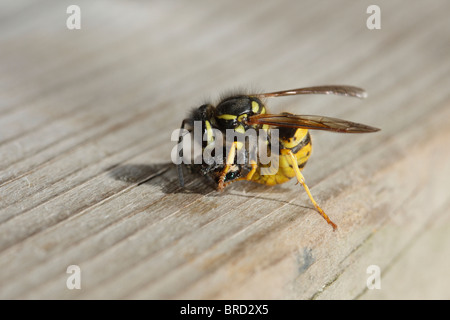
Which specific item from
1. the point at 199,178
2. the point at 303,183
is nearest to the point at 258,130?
the point at 199,178

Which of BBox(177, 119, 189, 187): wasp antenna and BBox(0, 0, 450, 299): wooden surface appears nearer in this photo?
BBox(0, 0, 450, 299): wooden surface

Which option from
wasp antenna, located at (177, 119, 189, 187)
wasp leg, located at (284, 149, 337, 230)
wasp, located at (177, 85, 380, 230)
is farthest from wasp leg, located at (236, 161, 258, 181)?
wasp antenna, located at (177, 119, 189, 187)

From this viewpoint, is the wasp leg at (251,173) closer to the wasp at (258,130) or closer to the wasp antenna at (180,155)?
the wasp at (258,130)

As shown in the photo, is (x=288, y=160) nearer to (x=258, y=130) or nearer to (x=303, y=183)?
(x=303, y=183)

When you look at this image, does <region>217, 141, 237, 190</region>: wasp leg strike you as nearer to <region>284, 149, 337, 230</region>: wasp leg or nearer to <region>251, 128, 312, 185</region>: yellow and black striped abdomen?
<region>251, 128, 312, 185</region>: yellow and black striped abdomen

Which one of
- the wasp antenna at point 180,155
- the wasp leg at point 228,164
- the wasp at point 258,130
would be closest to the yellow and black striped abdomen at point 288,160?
the wasp at point 258,130

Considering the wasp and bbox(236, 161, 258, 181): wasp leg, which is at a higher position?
the wasp

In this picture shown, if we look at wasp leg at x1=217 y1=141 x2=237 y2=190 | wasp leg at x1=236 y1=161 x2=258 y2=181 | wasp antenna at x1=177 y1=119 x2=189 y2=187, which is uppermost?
wasp antenna at x1=177 y1=119 x2=189 y2=187

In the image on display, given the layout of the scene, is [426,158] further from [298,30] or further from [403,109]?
[298,30]
